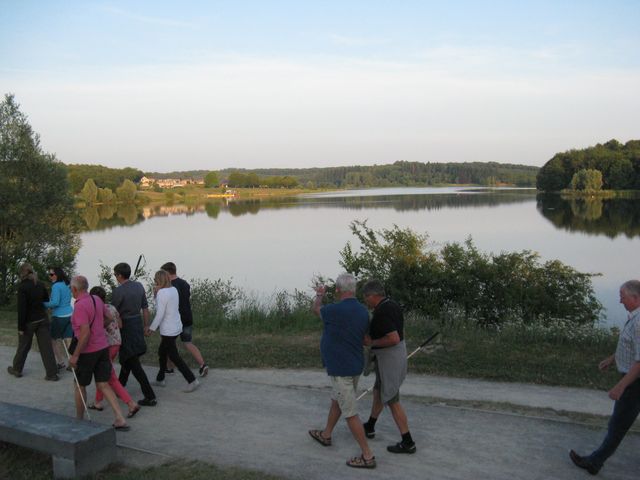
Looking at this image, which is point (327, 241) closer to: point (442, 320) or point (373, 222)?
point (373, 222)

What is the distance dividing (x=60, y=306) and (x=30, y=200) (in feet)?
51.4

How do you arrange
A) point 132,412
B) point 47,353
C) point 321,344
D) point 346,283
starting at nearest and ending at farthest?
point 346,283 → point 321,344 → point 132,412 → point 47,353

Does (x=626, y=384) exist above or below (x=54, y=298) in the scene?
below

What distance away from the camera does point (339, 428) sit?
628 cm

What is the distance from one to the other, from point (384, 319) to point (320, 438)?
4.65ft

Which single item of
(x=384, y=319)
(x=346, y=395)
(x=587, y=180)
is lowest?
(x=346, y=395)

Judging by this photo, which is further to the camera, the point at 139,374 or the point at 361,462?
the point at 139,374

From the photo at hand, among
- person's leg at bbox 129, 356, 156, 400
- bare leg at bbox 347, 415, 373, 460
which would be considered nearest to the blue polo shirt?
bare leg at bbox 347, 415, 373, 460

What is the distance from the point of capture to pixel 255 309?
534 inches

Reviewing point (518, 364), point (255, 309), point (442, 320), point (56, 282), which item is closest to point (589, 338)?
point (518, 364)

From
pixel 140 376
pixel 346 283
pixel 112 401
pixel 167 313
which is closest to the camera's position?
pixel 346 283

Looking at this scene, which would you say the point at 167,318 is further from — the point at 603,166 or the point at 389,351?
the point at 603,166

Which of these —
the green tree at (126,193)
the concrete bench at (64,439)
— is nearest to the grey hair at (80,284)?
the concrete bench at (64,439)

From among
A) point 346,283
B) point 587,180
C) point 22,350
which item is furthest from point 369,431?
point 587,180
